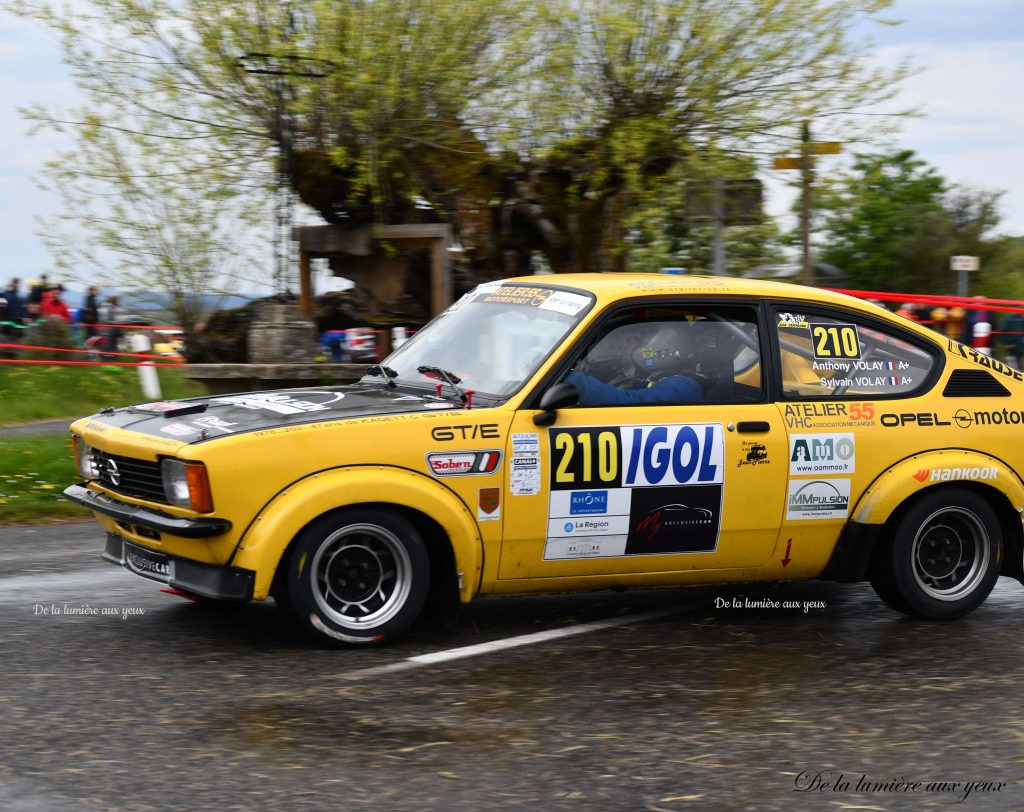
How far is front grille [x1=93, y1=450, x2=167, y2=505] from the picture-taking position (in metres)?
5.76

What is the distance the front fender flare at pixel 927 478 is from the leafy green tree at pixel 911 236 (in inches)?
1816

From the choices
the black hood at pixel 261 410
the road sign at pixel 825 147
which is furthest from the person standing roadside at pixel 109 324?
the black hood at pixel 261 410

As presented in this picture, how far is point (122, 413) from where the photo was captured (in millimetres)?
6449

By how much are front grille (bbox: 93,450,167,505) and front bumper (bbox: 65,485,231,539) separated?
0.20 ft

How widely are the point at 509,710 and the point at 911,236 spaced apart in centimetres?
5357

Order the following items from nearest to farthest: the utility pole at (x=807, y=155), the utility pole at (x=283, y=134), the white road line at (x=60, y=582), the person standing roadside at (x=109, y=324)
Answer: the white road line at (x=60, y=582) < the utility pole at (x=283, y=134) < the utility pole at (x=807, y=155) < the person standing roadside at (x=109, y=324)

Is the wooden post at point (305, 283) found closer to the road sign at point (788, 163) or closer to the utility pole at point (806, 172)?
the road sign at point (788, 163)

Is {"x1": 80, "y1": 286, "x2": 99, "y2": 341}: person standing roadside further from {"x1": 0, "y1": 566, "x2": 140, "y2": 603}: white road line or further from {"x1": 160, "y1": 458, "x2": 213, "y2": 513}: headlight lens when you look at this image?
{"x1": 160, "y1": 458, "x2": 213, "y2": 513}: headlight lens

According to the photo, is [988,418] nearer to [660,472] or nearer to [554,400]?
[660,472]

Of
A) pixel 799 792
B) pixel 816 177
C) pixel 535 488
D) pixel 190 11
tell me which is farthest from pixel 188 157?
pixel 799 792

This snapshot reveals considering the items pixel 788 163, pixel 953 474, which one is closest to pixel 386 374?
pixel 953 474

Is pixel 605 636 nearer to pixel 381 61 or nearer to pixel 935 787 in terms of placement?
pixel 935 787

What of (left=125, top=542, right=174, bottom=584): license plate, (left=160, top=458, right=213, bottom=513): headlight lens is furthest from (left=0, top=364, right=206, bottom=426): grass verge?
(left=160, top=458, right=213, bottom=513): headlight lens

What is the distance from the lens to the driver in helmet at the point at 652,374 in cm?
614
